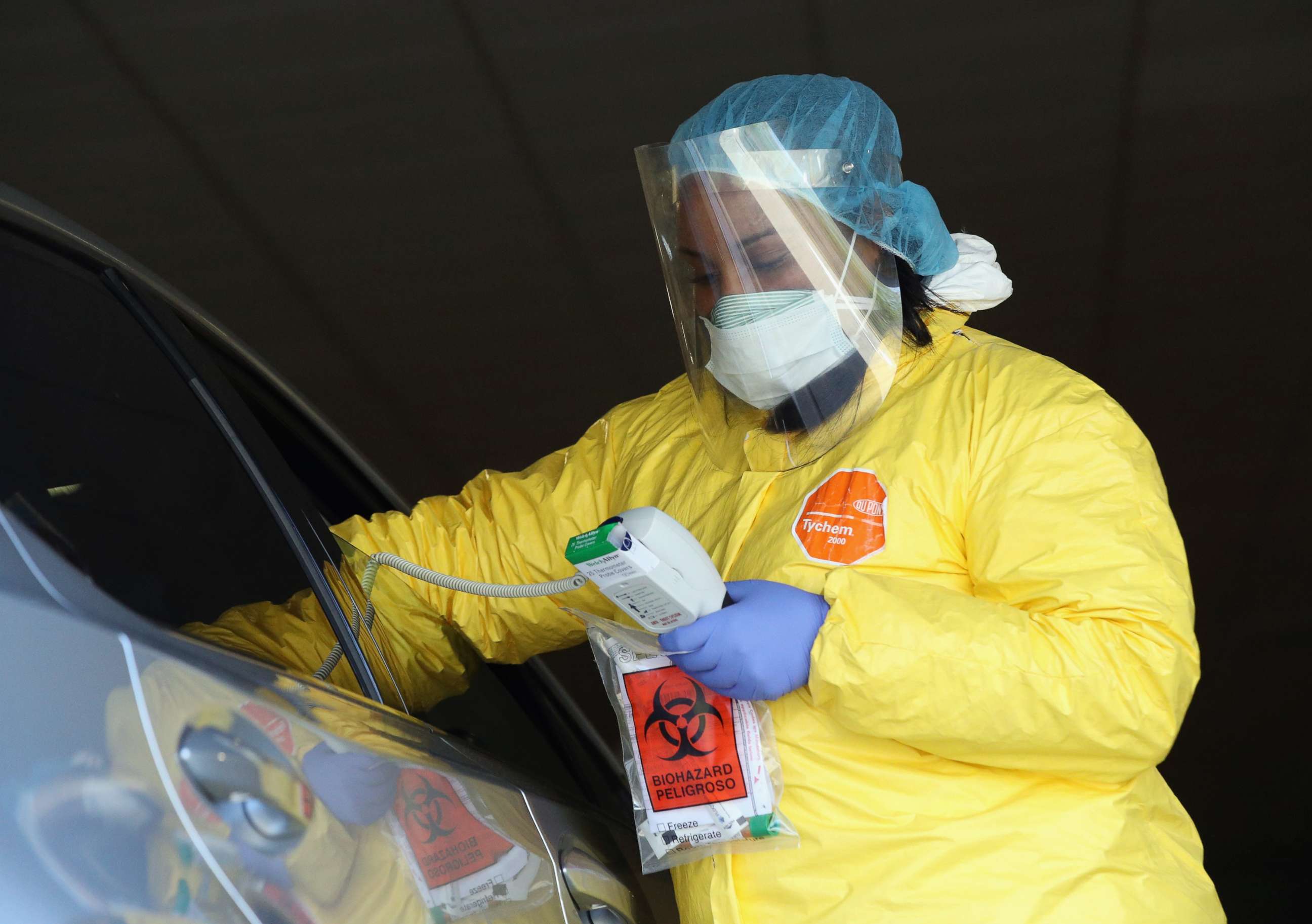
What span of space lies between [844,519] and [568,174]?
10.4 ft

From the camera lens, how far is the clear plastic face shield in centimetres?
143

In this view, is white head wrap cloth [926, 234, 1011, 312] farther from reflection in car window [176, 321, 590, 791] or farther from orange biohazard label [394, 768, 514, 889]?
orange biohazard label [394, 768, 514, 889]

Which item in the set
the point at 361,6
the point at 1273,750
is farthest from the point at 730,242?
the point at 1273,750

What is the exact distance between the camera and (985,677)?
1163 mm

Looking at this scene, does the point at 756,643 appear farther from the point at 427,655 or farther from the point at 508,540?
the point at 508,540

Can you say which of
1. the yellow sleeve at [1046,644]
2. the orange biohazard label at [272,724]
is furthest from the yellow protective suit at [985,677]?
the orange biohazard label at [272,724]

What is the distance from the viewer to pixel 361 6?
3.70 m

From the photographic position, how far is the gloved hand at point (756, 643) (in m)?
1.21

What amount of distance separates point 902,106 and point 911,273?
109 inches

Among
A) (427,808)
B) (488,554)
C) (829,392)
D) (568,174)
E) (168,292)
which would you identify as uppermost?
(168,292)

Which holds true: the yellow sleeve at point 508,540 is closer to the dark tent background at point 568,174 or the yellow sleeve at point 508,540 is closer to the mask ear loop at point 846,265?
the mask ear loop at point 846,265

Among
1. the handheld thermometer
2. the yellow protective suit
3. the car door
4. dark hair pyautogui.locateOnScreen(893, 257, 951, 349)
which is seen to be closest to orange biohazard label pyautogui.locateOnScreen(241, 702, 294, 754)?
the car door

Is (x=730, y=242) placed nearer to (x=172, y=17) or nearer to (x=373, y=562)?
(x=373, y=562)

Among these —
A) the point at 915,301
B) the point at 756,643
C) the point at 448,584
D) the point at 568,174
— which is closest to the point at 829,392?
the point at 915,301
